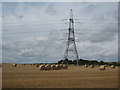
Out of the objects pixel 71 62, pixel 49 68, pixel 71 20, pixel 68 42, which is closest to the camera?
pixel 49 68

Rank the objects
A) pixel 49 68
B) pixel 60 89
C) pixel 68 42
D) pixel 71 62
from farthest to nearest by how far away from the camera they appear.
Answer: pixel 71 62 < pixel 68 42 < pixel 49 68 < pixel 60 89

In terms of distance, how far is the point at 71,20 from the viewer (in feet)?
235

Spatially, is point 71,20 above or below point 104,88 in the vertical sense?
above

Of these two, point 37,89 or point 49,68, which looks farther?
point 49,68

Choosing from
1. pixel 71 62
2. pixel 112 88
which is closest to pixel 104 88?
pixel 112 88

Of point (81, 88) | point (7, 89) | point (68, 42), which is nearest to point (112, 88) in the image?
point (81, 88)

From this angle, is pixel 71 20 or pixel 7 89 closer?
pixel 7 89

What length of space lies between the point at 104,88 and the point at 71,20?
54077mm

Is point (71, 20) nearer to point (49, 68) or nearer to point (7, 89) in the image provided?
point (49, 68)

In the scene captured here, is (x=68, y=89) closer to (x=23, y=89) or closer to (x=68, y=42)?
(x=23, y=89)

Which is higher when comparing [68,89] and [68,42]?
[68,42]

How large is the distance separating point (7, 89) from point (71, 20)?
5489cm

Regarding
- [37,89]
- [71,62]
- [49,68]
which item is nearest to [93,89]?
[37,89]

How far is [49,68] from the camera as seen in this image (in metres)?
48.7
